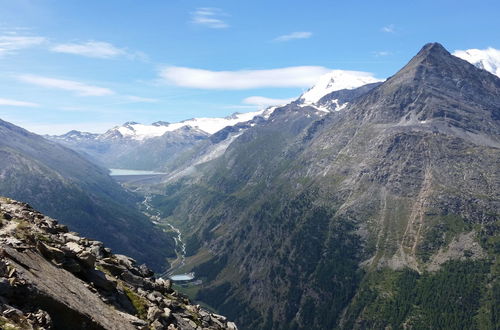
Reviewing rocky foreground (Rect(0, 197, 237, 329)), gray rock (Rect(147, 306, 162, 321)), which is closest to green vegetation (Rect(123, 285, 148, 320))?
rocky foreground (Rect(0, 197, 237, 329))

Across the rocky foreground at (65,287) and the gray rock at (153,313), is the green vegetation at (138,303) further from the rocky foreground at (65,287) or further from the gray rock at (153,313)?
the gray rock at (153,313)

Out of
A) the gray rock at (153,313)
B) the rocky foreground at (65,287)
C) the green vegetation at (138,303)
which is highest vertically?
the rocky foreground at (65,287)

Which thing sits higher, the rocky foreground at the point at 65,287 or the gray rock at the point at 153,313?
the rocky foreground at the point at 65,287

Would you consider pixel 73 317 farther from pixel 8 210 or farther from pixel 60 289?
pixel 8 210

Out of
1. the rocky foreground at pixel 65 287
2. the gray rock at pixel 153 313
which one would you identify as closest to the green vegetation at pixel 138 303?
the rocky foreground at pixel 65 287

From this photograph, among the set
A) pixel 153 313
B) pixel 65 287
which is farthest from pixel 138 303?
pixel 65 287

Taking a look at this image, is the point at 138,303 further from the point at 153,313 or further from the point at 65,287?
the point at 65,287

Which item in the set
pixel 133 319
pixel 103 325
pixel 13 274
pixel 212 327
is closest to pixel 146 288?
pixel 212 327

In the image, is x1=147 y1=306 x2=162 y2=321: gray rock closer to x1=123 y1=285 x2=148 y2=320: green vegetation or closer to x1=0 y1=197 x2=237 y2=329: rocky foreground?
x1=0 y1=197 x2=237 y2=329: rocky foreground
